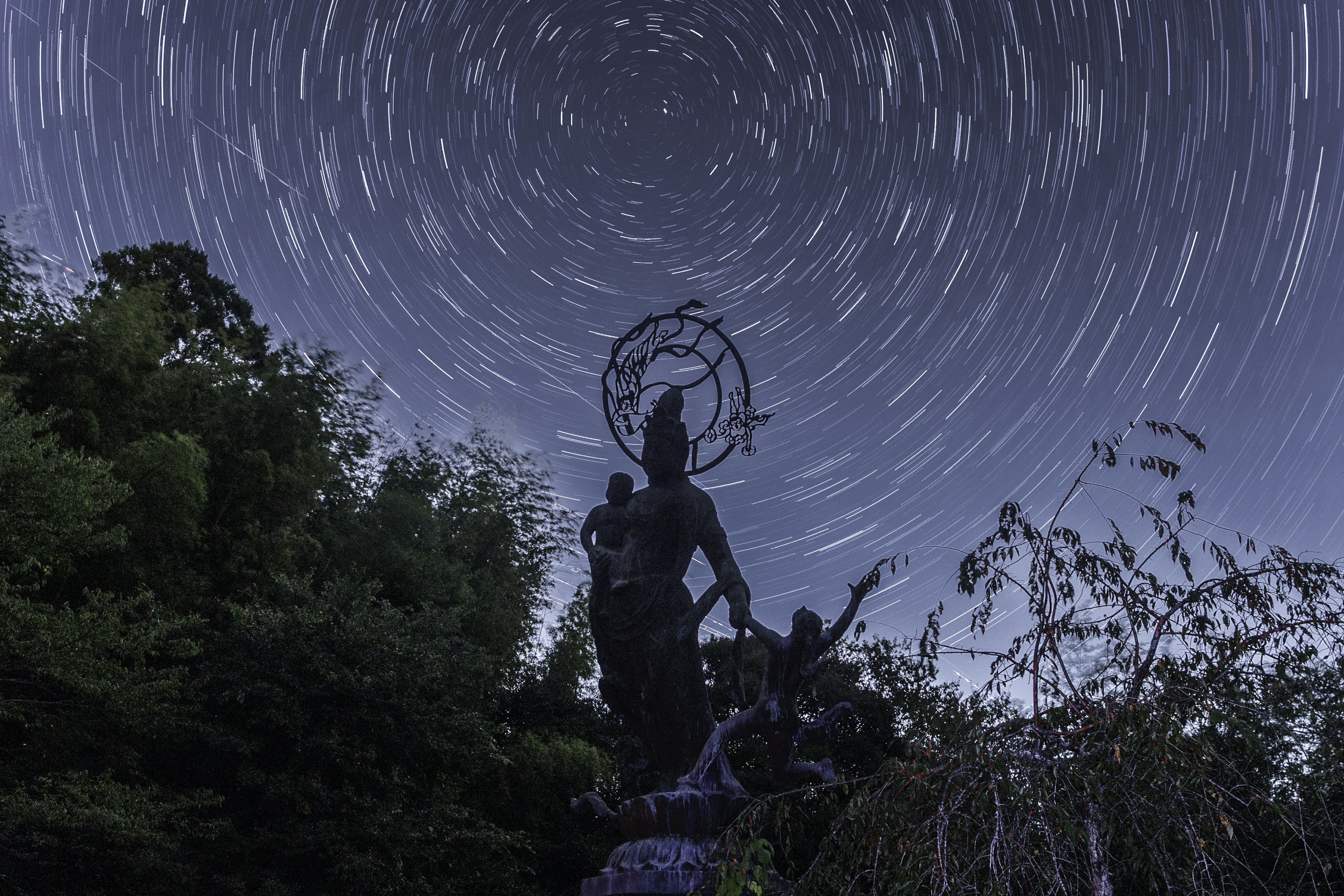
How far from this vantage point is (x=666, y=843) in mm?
4398

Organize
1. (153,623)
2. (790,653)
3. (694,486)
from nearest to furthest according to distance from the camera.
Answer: (790,653), (694,486), (153,623)

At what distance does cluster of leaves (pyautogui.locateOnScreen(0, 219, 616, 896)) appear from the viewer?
435 inches

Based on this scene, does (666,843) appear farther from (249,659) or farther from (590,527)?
(249,659)

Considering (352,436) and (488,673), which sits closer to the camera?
(488,673)

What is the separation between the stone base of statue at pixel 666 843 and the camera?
4.24 m

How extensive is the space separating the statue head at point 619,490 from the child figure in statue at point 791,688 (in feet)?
4.13

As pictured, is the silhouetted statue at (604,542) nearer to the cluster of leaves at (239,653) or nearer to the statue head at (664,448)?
the statue head at (664,448)

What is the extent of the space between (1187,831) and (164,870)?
11219 mm

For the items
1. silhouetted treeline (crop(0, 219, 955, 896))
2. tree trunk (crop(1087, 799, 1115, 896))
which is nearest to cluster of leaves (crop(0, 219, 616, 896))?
silhouetted treeline (crop(0, 219, 955, 896))

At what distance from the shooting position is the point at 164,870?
34.4ft

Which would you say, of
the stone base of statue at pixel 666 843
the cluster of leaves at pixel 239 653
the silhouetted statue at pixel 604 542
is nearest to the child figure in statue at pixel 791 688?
the stone base of statue at pixel 666 843

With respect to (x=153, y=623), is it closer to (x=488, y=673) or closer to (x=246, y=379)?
(x=488, y=673)

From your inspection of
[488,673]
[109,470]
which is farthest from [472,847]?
[109,470]

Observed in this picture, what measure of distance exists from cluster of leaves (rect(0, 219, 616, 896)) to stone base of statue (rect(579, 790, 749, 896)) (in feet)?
27.6
